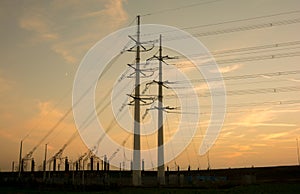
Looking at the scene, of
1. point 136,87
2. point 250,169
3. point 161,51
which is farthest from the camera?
point 250,169

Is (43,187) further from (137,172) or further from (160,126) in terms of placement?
(160,126)

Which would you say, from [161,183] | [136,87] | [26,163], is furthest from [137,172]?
[26,163]

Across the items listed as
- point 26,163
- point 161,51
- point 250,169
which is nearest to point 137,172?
point 161,51

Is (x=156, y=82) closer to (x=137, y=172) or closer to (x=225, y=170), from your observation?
(x=137, y=172)

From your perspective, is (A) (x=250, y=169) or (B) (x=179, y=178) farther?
(A) (x=250, y=169)

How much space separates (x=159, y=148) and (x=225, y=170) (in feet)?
334

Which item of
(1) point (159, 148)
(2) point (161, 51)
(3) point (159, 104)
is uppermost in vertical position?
(2) point (161, 51)

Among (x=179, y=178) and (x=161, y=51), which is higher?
(x=161, y=51)

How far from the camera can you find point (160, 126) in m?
80.5

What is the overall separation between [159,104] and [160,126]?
4735 mm

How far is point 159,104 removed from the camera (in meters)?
81.2

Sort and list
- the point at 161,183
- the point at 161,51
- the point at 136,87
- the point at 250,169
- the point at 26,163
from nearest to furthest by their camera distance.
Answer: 1. the point at 161,183
2. the point at 136,87
3. the point at 161,51
4. the point at 26,163
5. the point at 250,169

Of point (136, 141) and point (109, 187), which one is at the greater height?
point (136, 141)

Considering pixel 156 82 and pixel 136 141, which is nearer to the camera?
pixel 136 141
